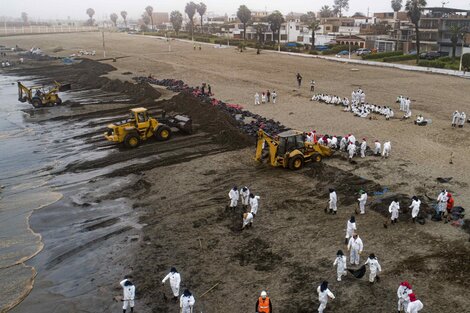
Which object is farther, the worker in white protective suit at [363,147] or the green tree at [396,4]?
the green tree at [396,4]

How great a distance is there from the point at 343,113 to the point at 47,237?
69.0 ft

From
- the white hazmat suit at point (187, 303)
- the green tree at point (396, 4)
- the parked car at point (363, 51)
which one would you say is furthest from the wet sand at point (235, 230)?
the green tree at point (396, 4)

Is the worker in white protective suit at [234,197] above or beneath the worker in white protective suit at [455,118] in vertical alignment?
beneath

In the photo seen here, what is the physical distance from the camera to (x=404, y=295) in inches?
391

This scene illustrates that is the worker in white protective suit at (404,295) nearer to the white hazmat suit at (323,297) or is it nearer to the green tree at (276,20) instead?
the white hazmat suit at (323,297)

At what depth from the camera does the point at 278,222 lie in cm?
1507

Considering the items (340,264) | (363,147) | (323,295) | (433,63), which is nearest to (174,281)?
(323,295)

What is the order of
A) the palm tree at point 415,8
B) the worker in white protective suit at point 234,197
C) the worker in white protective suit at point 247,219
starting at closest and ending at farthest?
the worker in white protective suit at point 247,219, the worker in white protective suit at point 234,197, the palm tree at point 415,8

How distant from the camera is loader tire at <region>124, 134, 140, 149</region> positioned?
23.5 m

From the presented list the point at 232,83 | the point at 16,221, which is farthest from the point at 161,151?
the point at 232,83

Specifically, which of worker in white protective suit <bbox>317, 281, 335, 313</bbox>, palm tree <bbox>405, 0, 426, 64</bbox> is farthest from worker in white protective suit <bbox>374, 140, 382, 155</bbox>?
palm tree <bbox>405, 0, 426, 64</bbox>

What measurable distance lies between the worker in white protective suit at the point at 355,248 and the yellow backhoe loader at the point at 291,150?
7.45 m

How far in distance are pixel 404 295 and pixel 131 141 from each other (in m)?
17.2

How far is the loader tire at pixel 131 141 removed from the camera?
23453 mm
